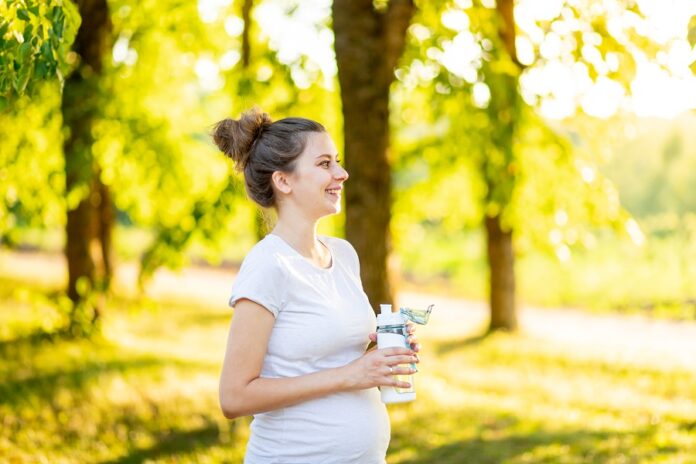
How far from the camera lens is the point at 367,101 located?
8586mm

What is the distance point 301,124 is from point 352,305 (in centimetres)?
69

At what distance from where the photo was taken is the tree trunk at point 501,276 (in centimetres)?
1767

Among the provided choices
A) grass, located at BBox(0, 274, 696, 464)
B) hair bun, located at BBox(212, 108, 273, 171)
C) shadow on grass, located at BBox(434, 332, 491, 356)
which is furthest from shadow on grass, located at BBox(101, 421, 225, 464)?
shadow on grass, located at BBox(434, 332, 491, 356)

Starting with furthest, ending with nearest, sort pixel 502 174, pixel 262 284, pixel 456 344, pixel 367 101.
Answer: pixel 456 344
pixel 502 174
pixel 367 101
pixel 262 284

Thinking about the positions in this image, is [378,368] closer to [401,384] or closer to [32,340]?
[401,384]

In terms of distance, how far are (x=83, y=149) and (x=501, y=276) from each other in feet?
30.4

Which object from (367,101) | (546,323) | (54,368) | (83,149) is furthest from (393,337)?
(546,323)

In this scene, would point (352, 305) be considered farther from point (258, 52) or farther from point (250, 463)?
point (258, 52)

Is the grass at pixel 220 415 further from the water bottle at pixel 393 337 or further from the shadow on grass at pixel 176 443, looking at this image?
Answer: the water bottle at pixel 393 337

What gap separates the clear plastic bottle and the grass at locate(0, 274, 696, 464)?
4.61m

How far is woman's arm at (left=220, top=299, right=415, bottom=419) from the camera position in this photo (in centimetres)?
309

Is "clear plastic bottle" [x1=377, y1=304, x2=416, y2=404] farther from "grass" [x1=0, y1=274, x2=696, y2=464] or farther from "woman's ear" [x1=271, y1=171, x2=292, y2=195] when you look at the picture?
"grass" [x1=0, y1=274, x2=696, y2=464]

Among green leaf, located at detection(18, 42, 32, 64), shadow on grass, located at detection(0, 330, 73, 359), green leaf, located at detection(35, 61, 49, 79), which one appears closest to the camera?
green leaf, located at detection(18, 42, 32, 64)

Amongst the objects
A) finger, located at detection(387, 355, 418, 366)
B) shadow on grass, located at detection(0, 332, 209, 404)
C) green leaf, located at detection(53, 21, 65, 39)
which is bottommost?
shadow on grass, located at detection(0, 332, 209, 404)
